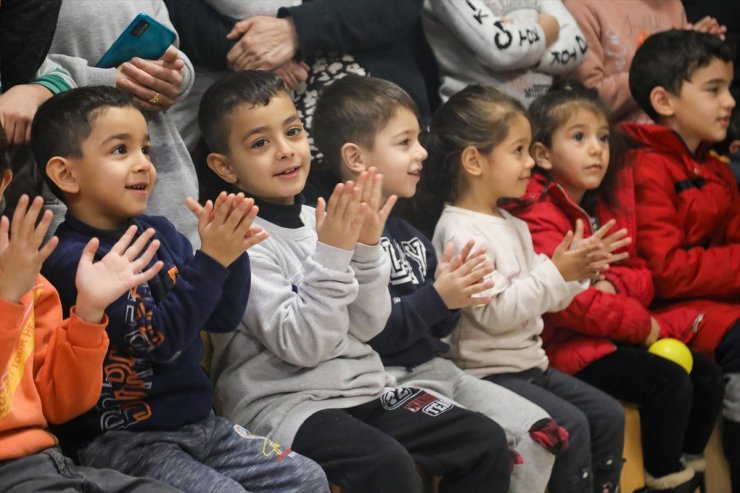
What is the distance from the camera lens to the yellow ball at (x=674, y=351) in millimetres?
2691

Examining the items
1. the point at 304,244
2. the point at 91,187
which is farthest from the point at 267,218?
the point at 91,187

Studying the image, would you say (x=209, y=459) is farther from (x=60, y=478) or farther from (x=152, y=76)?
(x=152, y=76)

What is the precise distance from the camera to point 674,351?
8.85 ft

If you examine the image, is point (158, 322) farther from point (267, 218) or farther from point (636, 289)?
point (636, 289)

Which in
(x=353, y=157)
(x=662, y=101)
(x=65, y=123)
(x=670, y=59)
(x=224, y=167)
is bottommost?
(x=662, y=101)

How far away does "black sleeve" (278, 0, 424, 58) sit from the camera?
253 centimetres

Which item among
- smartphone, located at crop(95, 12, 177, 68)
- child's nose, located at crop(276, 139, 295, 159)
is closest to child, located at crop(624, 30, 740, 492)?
child's nose, located at crop(276, 139, 295, 159)

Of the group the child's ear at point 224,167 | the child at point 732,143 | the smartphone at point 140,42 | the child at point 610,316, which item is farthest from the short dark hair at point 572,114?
the smartphone at point 140,42

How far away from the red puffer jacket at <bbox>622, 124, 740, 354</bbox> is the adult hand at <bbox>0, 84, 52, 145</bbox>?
173 centimetres

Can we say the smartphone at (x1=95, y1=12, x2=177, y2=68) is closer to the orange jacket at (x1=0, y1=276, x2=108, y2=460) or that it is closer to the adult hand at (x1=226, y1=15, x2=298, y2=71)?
the adult hand at (x1=226, y1=15, x2=298, y2=71)

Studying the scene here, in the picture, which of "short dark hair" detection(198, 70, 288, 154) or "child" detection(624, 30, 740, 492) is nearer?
"short dark hair" detection(198, 70, 288, 154)

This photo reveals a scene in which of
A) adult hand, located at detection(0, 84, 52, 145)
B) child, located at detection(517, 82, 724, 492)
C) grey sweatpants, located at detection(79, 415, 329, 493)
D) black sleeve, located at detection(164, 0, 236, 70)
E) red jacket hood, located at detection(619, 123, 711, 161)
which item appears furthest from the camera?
red jacket hood, located at detection(619, 123, 711, 161)

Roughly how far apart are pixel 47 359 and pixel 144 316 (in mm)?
169

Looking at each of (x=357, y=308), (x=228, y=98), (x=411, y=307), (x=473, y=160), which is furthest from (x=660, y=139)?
(x=228, y=98)
